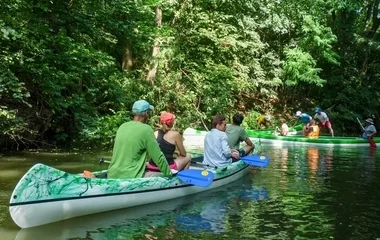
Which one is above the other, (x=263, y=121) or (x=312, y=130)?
(x=263, y=121)

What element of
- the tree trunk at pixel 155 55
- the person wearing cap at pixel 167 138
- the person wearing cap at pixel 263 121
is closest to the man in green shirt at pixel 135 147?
the person wearing cap at pixel 167 138

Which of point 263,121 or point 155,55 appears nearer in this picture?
point 155,55

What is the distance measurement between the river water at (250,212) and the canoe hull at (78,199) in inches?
4.2

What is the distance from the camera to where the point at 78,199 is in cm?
558

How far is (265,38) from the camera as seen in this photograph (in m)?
26.3

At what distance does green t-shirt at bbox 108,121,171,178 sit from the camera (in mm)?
6051

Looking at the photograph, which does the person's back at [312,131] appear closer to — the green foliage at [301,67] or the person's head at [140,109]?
the green foliage at [301,67]

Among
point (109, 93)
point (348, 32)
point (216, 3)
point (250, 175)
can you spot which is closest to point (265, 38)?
point (348, 32)

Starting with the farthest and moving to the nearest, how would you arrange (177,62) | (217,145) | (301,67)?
1. (301,67)
2. (177,62)
3. (217,145)

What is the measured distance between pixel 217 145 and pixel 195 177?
1484 mm

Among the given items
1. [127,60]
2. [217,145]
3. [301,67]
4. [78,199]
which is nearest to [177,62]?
[127,60]

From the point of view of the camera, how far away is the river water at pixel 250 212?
535cm

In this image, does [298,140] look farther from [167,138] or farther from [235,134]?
[167,138]

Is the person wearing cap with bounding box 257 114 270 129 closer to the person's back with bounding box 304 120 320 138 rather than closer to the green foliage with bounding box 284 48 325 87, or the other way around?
the green foliage with bounding box 284 48 325 87
